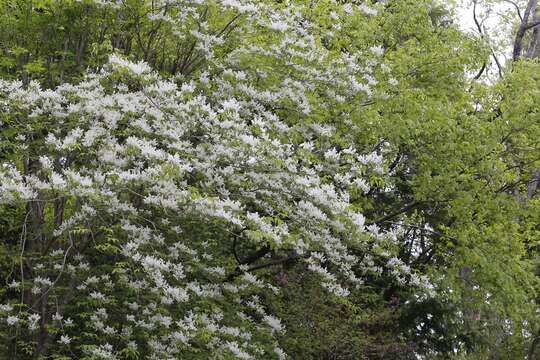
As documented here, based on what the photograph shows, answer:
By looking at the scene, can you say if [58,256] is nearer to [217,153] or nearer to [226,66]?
[217,153]

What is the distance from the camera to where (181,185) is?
7250 millimetres

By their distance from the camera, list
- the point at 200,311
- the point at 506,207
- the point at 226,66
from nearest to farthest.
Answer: the point at 200,311, the point at 226,66, the point at 506,207

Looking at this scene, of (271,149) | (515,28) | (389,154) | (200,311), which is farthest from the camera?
(515,28)

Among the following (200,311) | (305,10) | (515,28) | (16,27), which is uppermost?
(515,28)

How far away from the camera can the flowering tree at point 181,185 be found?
23.7 ft

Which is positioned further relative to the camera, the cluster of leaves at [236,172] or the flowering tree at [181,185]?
the cluster of leaves at [236,172]

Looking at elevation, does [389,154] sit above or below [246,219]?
above

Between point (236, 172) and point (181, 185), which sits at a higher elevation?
point (236, 172)

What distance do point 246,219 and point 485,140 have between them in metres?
6.38

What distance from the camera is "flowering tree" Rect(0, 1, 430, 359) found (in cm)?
723

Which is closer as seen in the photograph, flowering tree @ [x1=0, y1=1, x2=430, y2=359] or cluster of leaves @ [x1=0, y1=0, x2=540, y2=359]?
flowering tree @ [x1=0, y1=1, x2=430, y2=359]

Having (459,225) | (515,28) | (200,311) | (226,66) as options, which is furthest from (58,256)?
(515,28)

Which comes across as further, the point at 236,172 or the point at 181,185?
the point at 236,172

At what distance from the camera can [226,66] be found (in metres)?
9.62
